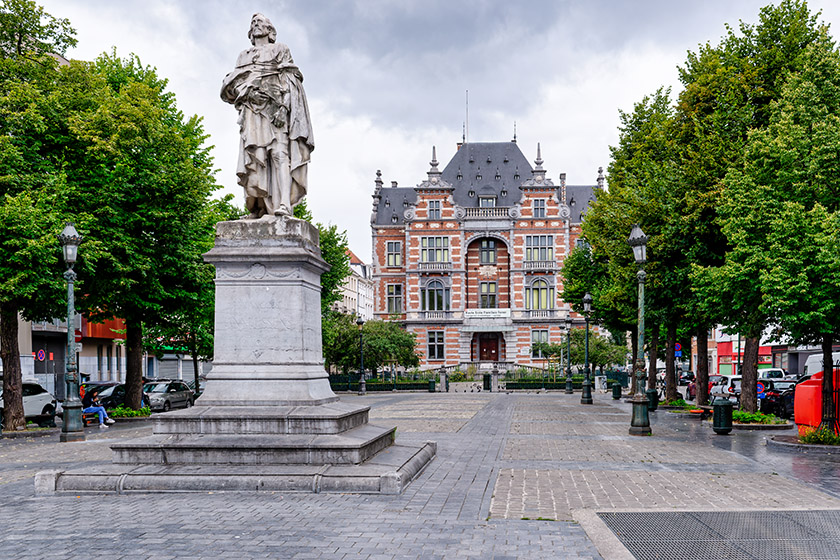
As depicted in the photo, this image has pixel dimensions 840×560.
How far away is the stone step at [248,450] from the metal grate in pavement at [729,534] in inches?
133

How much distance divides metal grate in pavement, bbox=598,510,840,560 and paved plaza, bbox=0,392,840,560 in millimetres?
20

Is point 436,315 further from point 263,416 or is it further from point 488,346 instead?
point 263,416

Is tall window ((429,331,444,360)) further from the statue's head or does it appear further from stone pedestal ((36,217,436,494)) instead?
the statue's head

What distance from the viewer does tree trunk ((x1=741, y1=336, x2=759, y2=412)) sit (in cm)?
2119

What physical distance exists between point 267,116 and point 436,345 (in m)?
55.5

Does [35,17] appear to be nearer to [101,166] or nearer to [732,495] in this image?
[101,166]

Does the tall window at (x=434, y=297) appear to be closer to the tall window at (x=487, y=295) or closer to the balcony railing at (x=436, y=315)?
the balcony railing at (x=436, y=315)

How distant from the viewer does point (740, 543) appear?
6.86 m

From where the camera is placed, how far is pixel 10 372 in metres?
21.0

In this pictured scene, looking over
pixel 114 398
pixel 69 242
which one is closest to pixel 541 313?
pixel 114 398

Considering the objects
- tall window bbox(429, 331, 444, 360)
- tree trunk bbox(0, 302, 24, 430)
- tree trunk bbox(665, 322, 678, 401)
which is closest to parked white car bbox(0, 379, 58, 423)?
tree trunk bbox(0, 302, 24, 430)

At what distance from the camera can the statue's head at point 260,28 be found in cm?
1086

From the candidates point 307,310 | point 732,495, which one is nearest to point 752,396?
point 732,495

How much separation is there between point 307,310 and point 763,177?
11720mm
